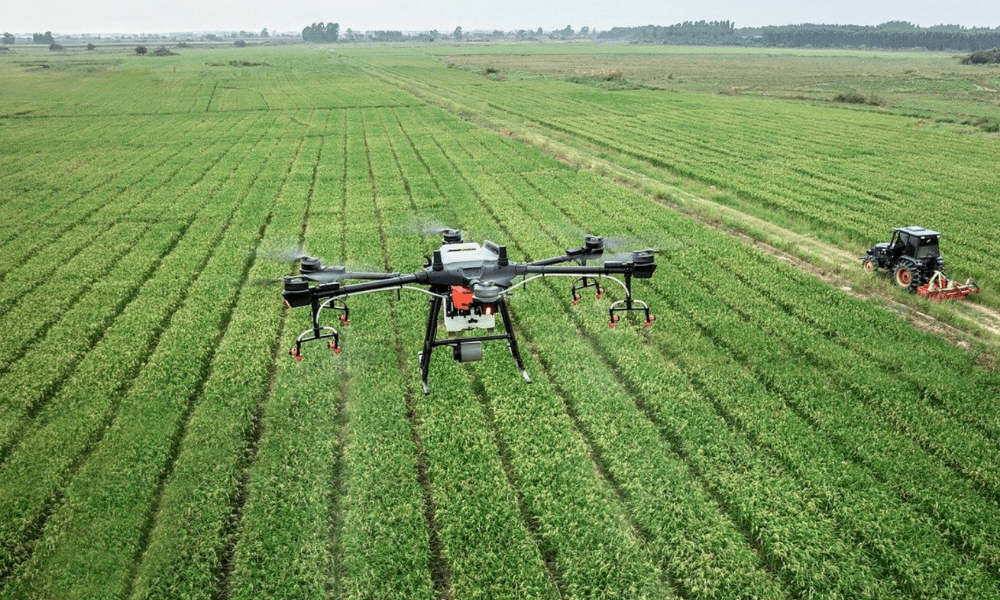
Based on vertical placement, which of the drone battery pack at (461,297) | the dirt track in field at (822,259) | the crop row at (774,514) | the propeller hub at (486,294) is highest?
the propeller hub at (486,294)

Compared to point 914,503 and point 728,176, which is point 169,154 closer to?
point 728,176

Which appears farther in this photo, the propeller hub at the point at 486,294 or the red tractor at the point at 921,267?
the red tractor at the point at 921,267

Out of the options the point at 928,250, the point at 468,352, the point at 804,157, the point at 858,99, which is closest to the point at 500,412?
the point at 468,352

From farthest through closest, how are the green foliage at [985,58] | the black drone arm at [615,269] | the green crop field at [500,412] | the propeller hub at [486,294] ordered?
the green foliage at [985,58], the black drone arm at [615,269], the propeller hub at [486,294], the green crop field at [500,412]

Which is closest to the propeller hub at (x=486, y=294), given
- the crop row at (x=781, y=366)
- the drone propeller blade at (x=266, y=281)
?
the drone propeller blade at (x=266, y=281)

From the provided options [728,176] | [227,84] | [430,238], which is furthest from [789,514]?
[227,84]

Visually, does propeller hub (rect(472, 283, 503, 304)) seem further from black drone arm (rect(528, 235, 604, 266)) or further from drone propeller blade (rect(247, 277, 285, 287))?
drone propeller blade (rect(247, 277, 285, 287))

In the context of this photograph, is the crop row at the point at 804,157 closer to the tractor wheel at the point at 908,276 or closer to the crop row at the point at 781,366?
the tractor wheel at the point at 908,276

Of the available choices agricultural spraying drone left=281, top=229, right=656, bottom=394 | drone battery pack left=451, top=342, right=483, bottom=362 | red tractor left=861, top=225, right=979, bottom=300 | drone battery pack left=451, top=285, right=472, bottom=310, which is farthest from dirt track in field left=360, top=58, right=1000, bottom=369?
drone battery pack left=451, top=285, right=472, bottom=310
